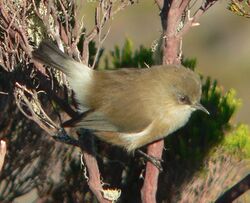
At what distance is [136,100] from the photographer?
555cm

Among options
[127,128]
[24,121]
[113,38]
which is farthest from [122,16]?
[127,128]

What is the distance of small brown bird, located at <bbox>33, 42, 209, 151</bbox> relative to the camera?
17.4ft

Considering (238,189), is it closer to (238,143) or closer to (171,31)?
(238,143)

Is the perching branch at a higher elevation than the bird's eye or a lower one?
lower

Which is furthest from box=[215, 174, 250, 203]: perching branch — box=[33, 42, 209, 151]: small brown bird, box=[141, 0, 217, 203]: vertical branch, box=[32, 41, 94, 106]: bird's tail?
box=[32, 41, 94, 106]: bird's tail

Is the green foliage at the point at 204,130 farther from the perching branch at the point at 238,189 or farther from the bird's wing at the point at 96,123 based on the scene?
the perching branch at the point at 238,189

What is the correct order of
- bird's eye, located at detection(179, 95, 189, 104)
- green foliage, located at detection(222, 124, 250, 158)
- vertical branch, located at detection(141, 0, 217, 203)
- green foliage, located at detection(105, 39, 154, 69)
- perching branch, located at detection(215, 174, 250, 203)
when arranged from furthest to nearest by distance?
green foliage, located at detection(105, 39, 154, 69), green foliage, located at detection(222, 124, 250, 158), bird's eye, located at detection(179, 95, 189, 104), perching branch, located at detection(215, 174, 250, 203), vertical branch, located at detection(141, 0, 217, 203)

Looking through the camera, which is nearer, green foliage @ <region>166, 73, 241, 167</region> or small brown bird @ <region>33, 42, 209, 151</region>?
small brown bird @ <region>33, 42, 209, 151</region>

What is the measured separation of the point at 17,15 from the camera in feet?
16.6

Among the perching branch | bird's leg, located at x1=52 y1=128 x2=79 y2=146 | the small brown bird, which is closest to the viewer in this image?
the perching branch

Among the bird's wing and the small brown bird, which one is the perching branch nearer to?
the small brown bird

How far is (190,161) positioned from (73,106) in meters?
1.08

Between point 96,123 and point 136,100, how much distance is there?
17.9 inches

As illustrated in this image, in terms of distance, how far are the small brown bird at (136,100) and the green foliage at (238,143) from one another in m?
0.48
